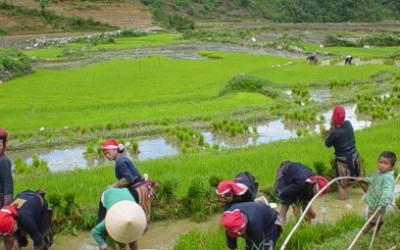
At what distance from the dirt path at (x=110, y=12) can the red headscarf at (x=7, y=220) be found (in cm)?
4751

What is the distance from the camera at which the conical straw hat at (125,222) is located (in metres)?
3.48

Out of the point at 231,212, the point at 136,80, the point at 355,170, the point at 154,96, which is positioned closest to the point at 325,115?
the point at 154,96

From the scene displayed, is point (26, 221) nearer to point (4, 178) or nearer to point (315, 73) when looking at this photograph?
point (4, 178)

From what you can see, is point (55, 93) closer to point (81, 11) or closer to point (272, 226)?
point (272, 226)

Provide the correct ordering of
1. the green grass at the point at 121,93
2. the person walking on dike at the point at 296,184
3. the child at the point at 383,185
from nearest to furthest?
the child at the point at 383,185
the person walking on dike at the point at 296,184
the green grass at the point at 121,93

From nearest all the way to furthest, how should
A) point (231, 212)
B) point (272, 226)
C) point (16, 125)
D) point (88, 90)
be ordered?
1. point (231, 212)
2. point (272, 226)
3. point (16, 125)
4. point (88, 90)

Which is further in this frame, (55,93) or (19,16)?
(19,16)

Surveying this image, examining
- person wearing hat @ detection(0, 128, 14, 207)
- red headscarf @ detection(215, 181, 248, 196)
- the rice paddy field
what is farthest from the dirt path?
red headscarf @ detection(215, 181, 248, 196)

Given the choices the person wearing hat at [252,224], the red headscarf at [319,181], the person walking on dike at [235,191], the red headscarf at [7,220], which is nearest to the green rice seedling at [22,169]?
the red headscarf at [7,220]

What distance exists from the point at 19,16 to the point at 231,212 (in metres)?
47.5

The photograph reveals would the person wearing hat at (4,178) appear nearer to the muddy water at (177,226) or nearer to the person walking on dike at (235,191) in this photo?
the muddy water at (177,226)

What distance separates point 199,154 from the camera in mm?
9148

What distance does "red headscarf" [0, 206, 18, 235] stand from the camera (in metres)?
4.01

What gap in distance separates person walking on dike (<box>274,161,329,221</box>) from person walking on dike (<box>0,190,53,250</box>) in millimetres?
2482
